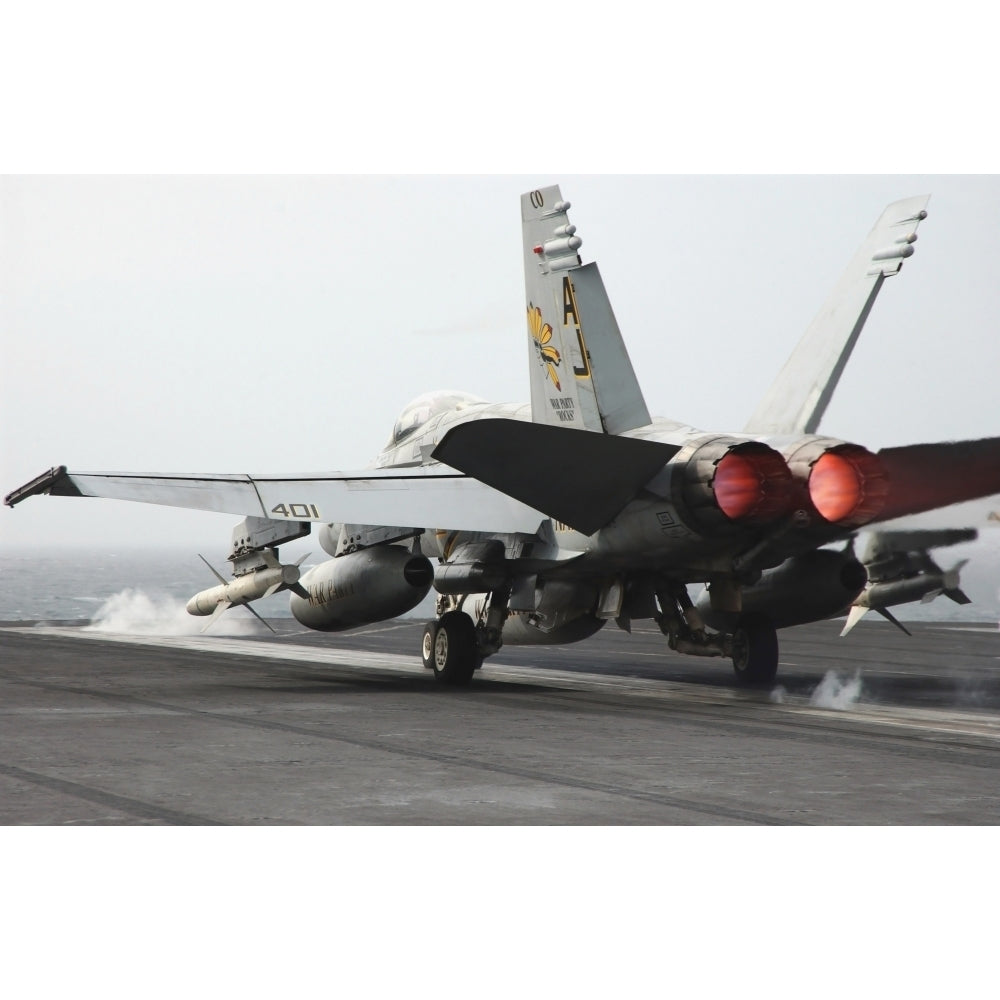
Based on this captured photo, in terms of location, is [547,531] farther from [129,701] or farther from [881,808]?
[881,808]

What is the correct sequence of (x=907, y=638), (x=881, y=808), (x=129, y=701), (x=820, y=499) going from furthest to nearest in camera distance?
(x=907, y=638), (x=129, y=701), (x=820, y=499), (x=881, y=808)

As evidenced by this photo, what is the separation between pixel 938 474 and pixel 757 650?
4.54 m

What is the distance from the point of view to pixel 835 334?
13812mm

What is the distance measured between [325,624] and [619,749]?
647 centimetres

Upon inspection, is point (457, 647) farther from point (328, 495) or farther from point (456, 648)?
point (328, 495)

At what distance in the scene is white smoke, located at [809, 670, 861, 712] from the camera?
13.6 m

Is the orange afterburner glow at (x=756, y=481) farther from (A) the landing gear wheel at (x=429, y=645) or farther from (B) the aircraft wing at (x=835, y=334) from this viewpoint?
(A) the landing gear wheel at (x=429, y=645)

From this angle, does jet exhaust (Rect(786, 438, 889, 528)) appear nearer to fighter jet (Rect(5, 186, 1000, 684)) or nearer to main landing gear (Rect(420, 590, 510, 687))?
fighter jet (Rect(5, 186, 1000, 684))

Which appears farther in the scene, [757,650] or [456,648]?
[757,650]

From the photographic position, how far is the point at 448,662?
1485cm

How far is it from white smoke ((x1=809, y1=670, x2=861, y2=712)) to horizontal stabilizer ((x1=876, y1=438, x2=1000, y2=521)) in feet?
8.66

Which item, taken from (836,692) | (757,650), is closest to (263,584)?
(757,650)

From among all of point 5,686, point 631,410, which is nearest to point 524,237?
point 631,410

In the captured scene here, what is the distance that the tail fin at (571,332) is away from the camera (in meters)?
13.3
